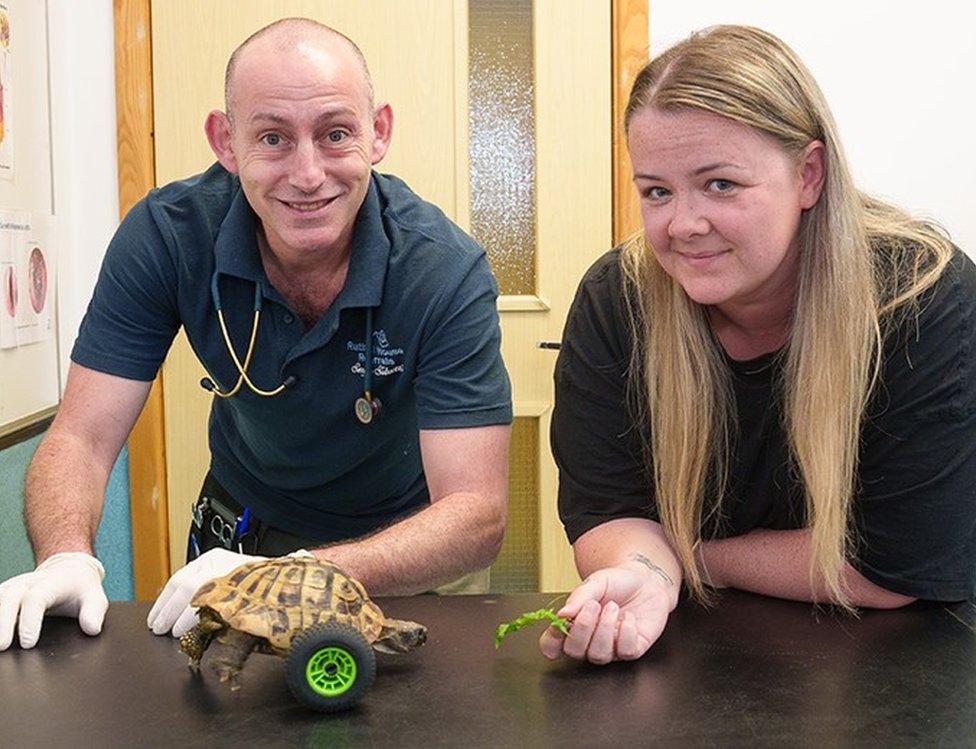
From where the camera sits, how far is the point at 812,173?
1.47 m

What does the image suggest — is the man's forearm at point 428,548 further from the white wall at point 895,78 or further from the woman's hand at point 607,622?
the white wall at point 895,78

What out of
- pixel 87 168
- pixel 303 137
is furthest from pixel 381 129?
pixel 87 168

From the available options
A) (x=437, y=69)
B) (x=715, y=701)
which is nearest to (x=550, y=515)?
(x=437, y=69)

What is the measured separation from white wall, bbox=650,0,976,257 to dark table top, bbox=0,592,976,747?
6.40 ft

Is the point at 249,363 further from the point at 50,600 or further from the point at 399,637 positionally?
the point at 399,637

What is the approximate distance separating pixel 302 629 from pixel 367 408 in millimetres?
790

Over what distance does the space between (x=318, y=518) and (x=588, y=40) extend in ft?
5.05

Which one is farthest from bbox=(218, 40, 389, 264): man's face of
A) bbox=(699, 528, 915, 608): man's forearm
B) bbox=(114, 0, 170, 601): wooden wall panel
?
bbox=(114, 0, 170, 601): wooden wall panel

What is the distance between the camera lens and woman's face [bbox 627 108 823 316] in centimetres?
138

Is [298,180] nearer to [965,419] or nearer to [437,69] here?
[965,419]

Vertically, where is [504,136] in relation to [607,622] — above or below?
above

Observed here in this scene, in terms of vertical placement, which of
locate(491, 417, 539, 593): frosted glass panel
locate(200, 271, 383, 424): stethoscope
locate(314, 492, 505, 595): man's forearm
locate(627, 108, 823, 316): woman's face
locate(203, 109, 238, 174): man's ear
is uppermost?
locate(203, 109, 238, 174): man's ear

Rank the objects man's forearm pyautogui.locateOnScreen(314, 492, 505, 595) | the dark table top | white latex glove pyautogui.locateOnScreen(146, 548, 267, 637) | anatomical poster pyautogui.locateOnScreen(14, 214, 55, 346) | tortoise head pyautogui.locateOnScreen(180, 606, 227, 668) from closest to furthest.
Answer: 1. the dark table top
2. tortoise head pyautogui.locateOnScreen(180, 606, 227, 668)
3. white latex glove pyautogui.locateOnScreen(146, 548, 267, 637)
4. man's forearm pyautogui.locateOnScreen(314, 492, 505, 595)
5. anatomical poster pyautogui.locateOnScreen(14, 214, 55, 346)

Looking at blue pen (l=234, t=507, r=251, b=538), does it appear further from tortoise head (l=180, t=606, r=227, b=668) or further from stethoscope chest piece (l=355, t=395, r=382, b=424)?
tortoise head (l=180, t=606, r=227, b=668)
